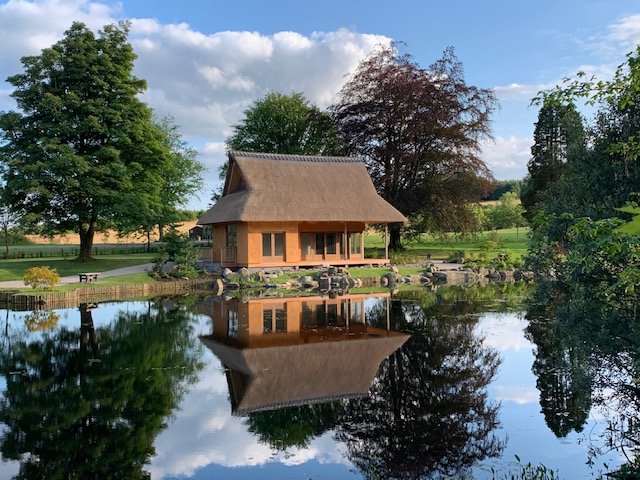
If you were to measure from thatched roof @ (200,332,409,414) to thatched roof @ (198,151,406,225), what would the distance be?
46.8 ft

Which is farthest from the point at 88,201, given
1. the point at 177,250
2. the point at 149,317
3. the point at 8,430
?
the point at 8,430

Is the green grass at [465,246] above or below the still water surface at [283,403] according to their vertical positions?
above

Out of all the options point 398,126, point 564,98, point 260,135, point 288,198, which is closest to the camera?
point 564,98

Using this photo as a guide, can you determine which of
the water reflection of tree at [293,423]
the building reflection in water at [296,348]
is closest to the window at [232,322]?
the building reflection in water at [296,348]

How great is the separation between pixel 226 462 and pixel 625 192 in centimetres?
631

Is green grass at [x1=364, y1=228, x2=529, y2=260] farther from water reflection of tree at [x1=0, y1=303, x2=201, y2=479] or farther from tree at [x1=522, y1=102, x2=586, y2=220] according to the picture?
water reflection of tree at [x1=0, y1=303, x2=201, y2=479]

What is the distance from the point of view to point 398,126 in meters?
37.7

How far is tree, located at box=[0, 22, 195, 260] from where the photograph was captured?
2950 cm

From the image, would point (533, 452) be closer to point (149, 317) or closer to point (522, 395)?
point (522, 395)

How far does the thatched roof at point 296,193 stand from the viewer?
27.9m

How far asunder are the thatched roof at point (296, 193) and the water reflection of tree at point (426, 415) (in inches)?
625

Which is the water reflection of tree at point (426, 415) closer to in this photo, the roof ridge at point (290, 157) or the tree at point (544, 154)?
the roof ridge at point (290, 157)

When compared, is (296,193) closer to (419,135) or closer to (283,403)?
(419,135)

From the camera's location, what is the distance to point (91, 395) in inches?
372
